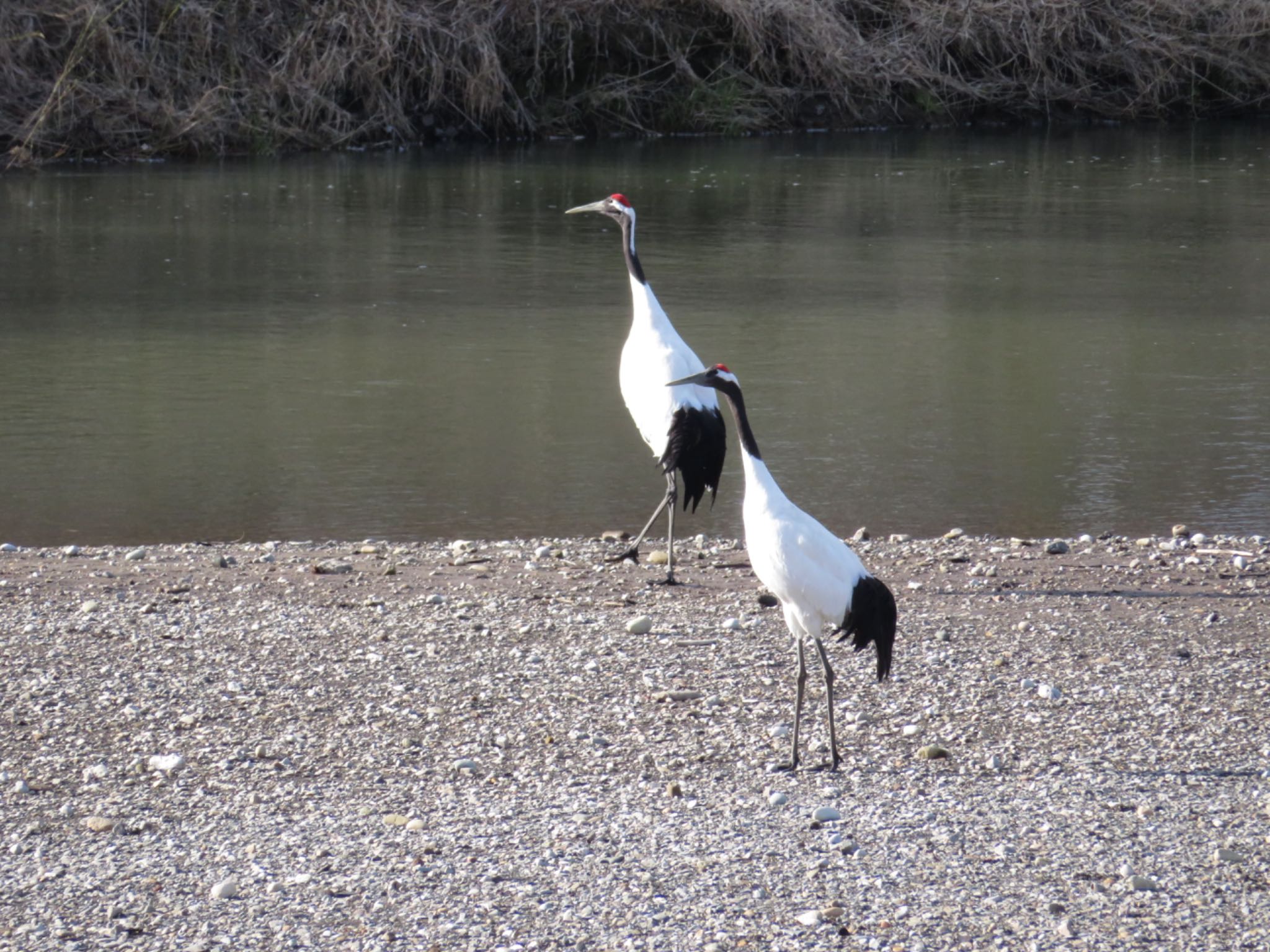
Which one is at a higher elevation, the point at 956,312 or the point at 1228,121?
the point at 1228,121

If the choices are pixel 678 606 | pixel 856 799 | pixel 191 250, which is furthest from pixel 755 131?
pixel 856 799

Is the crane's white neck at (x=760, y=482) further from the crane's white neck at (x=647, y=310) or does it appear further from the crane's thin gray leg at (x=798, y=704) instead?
the crane's white neck at (x=647, y=310)

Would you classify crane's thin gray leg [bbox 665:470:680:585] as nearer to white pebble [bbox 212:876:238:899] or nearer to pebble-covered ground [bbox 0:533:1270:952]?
pebble-covered ground [bbox 0:533:1270:952]

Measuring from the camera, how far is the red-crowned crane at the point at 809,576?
173 inches

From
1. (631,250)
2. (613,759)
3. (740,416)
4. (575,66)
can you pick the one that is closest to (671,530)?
(631,250)

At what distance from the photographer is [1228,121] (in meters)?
23.2

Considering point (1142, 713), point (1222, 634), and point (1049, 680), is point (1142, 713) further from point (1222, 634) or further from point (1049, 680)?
point (1222, 634)

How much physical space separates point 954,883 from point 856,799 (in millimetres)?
543

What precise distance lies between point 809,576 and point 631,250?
9.17ft

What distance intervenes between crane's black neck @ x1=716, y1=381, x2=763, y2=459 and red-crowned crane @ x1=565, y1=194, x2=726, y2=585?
165cm

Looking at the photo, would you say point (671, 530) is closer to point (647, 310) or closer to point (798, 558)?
point (647, 310)

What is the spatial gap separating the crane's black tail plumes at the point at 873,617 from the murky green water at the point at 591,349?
9.07 ft

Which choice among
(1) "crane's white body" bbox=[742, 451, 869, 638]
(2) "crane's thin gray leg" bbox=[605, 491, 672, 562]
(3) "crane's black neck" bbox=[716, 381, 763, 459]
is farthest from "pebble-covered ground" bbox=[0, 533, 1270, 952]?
(3) "crane's black neck" bbox=[716, 381, 763, 459]

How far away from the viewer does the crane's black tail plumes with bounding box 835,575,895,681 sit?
4430 mm
